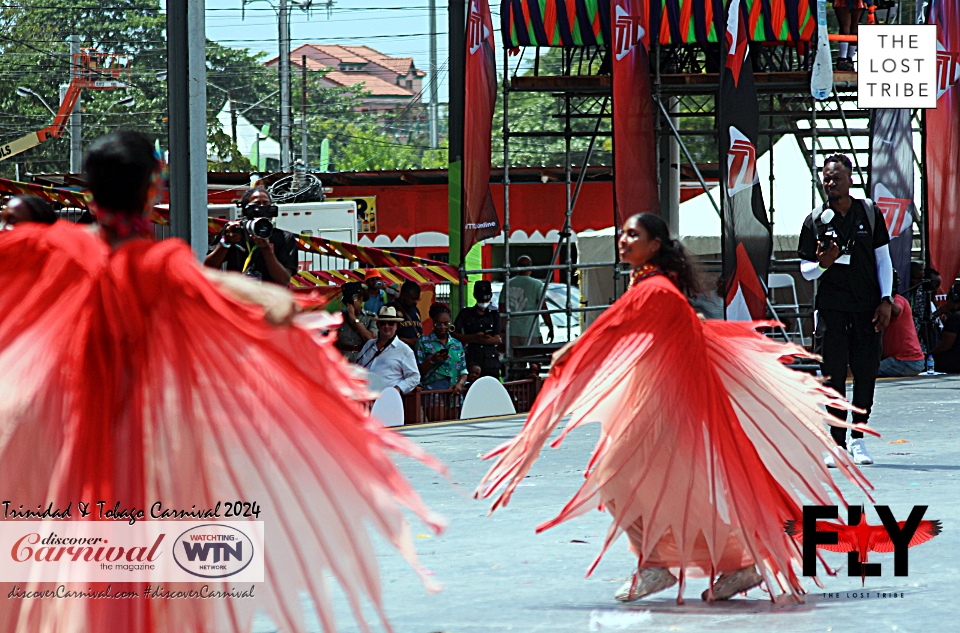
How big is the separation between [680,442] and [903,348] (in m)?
10.6

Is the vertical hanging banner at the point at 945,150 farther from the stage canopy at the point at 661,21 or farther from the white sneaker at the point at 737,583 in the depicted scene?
the white sneaker at the point at 737,583

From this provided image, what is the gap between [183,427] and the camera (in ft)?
10.5

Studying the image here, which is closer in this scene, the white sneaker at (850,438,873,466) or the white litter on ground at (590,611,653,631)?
the white litter on ground at (590,611,653,631)

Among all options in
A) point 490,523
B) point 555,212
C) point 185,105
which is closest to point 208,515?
point 490,523

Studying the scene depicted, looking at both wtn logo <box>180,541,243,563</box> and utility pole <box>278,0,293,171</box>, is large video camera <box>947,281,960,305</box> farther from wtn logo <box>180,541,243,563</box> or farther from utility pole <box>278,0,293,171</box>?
utility pole <box>278,0,293,171</box>

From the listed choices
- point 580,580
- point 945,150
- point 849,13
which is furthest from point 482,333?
point 580,580

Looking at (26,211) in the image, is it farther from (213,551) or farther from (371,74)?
(371,74)

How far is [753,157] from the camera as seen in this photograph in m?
13.8

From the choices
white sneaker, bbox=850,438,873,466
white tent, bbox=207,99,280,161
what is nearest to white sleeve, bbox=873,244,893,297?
white sneaker, bbox=850,438,873,466

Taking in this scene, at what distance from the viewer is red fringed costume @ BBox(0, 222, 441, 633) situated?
3.19m

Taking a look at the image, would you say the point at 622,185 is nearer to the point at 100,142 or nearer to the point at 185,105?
the point at 185,105

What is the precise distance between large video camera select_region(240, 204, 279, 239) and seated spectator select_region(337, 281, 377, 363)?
13.2 feet

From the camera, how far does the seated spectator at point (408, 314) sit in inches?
475

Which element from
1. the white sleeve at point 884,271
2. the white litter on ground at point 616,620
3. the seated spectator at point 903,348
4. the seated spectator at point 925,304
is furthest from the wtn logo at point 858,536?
the seated spectator at point 925,304
